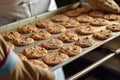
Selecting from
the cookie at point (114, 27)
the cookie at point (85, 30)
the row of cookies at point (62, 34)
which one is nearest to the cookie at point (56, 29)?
the row of cookies at point (62, 34)

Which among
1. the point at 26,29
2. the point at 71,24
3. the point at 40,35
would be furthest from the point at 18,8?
the point at 71,24

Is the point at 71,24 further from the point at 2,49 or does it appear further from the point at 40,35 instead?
the point at 2,49

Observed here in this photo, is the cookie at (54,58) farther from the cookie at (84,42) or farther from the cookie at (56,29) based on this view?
the cookie at (56,29)

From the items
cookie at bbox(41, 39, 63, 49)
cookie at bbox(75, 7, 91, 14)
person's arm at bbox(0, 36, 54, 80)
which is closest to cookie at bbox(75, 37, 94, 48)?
cookie at bbox(41, 39, 63, 49)

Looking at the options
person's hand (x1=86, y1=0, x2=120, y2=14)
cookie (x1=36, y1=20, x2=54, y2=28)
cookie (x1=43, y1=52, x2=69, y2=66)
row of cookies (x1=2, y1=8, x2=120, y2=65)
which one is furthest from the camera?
person's hand (x1=86, y1=0, x2=120, y2=14)

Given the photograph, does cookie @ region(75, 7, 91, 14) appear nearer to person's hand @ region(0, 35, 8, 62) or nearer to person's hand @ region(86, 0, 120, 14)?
person's hand @ region(86, 0, 120, 14)

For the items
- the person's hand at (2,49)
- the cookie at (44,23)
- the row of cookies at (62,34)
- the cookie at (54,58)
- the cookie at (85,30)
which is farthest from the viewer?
the cookie at (44,23)

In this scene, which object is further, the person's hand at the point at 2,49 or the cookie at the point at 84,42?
the cookie at the point at 84,42
